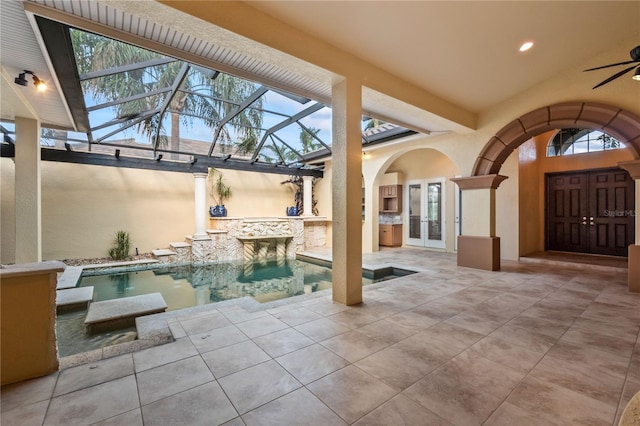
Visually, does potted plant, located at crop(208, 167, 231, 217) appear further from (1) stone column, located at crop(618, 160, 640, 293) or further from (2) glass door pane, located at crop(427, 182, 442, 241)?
(1) stone column, located at crop(618, 160, 640, 293)

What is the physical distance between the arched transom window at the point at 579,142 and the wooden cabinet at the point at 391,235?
4629 millimetres

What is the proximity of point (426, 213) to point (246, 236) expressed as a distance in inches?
230

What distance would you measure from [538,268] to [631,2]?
4.46 metres

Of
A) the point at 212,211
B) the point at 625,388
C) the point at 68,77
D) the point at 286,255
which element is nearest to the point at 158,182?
the point at 212,211

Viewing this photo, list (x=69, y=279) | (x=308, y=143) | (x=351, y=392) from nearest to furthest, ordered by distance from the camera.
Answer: (x=351, y=392) < (x=69, y=279) < (x=308, y=143)

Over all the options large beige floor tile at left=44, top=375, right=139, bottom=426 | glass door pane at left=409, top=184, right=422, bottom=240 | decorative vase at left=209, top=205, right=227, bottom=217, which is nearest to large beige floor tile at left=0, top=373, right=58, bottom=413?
large beige floor tile at left=44, top=375, right=139, bottom=426

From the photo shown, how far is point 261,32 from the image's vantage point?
2.77 m

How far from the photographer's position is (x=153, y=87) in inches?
251

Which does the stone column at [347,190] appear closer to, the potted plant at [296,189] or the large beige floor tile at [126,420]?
the large beige floor tile at [126,420]

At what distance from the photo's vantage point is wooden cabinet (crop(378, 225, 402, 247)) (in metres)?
9.52

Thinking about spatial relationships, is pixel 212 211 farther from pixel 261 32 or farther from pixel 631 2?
pixel 631 2

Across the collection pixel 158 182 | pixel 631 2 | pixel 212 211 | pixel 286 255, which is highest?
pixel 631 2

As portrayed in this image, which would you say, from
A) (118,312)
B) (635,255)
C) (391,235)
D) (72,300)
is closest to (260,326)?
(118,312)

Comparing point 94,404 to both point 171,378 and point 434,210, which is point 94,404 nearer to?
point 171,378
